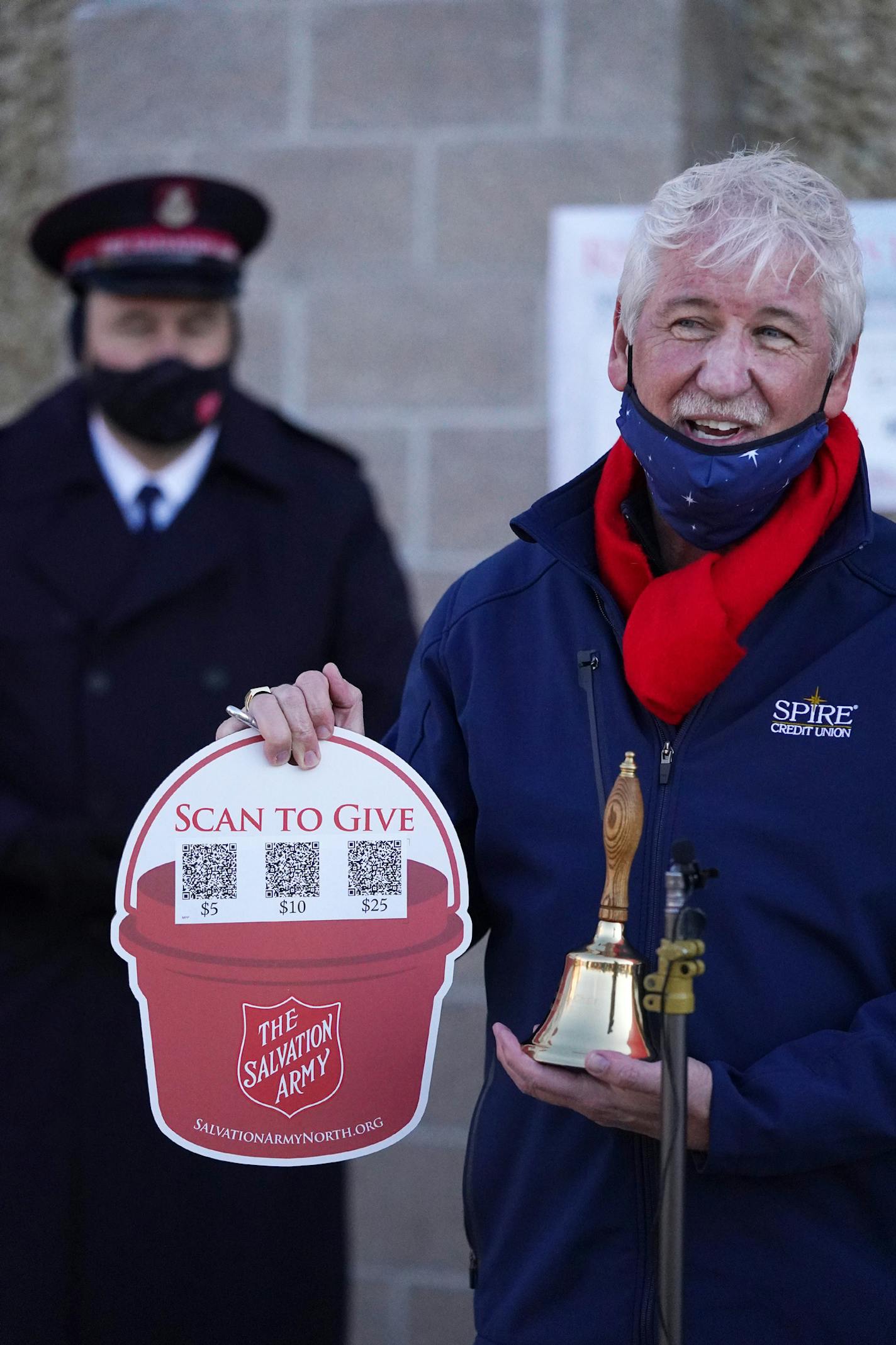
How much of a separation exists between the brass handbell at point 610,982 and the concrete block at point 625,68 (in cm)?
241

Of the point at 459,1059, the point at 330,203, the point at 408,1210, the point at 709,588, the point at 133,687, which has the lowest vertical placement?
the point at 408,1210

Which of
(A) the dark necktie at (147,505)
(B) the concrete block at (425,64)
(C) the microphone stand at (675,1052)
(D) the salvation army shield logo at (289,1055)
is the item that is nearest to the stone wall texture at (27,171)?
(B) the concrete block at (425,64)

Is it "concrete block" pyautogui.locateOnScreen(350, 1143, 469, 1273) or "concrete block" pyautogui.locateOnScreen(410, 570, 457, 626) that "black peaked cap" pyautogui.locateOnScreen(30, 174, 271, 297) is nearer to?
"concrete block" pyautogui.locateOnScreen(410, 570, 457, 626)

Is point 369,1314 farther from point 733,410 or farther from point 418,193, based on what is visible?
point 733,410

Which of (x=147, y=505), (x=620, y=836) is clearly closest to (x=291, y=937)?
(x=620, y=836)

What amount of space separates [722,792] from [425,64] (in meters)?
A: 2.53

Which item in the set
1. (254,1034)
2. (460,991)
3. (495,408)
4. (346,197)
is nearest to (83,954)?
(460,991)

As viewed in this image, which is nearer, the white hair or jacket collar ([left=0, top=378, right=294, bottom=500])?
the white hair

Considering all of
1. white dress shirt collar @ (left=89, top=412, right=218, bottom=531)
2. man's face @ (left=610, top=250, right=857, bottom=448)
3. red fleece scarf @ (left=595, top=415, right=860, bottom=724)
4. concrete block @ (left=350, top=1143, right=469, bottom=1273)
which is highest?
man's face @ (left=610, top=250, right=857, bottom=448)

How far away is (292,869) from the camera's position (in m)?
1.78

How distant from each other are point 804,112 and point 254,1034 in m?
2.91

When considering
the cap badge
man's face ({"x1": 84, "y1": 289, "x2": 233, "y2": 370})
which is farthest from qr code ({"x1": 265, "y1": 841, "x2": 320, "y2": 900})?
the cap badge

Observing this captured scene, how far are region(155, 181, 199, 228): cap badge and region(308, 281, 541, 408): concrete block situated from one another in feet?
1.76

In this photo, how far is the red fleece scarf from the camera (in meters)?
1.71
